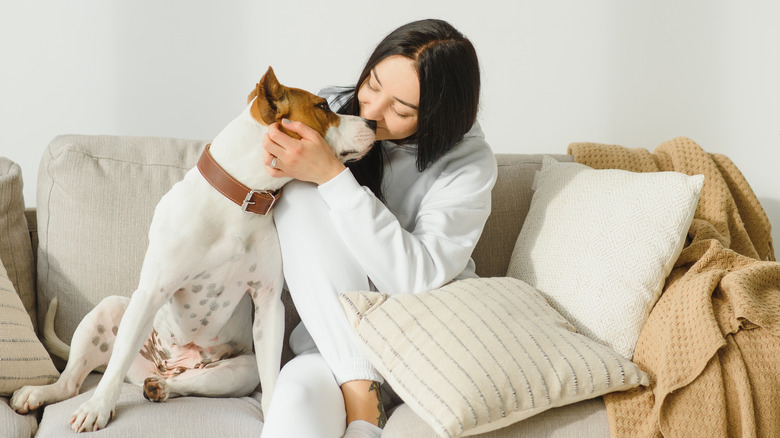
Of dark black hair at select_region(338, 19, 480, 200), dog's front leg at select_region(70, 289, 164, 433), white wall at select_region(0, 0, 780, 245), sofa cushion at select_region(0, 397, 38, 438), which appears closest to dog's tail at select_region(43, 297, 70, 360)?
sofa cushion at select_region(0, 397, 38, 438)

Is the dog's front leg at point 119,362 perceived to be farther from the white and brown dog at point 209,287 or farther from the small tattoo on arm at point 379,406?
the small tattoo on arm at point 379,406

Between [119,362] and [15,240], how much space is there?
627 millimetres

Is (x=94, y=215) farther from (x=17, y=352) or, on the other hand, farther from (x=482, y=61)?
(x=482, y=61)

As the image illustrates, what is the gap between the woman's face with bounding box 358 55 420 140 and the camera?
154 cm

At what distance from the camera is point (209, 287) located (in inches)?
60.5

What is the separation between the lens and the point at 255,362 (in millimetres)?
1716

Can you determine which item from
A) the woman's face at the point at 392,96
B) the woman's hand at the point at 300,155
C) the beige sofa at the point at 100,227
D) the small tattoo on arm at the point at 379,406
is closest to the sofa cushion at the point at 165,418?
the beige sofa at the point at 100,227

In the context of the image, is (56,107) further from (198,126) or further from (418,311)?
(418,311)

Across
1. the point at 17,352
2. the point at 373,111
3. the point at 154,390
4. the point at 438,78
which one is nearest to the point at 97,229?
the point at 17,352

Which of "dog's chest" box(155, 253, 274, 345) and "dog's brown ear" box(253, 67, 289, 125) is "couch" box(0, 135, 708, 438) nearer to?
"dog's chest" box(155, 253, 274, 345)

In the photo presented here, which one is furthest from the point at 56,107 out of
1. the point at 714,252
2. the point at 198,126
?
the point at 714,252

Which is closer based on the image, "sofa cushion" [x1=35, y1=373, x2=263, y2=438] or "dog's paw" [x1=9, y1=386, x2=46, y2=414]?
"sofa cushion" [x1=35, y1=373, x2=263, y2=438]

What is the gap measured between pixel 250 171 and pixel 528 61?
1408mm

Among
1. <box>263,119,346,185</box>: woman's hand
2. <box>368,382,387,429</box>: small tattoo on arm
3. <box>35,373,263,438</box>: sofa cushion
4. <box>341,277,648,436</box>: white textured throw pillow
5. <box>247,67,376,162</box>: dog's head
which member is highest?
<box>247,67,376,162</box>: dog's head
